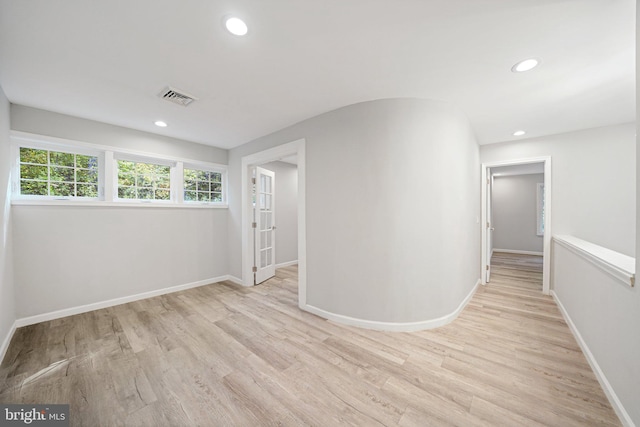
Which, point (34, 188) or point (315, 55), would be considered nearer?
point (315, 55)

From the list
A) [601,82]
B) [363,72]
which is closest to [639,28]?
[601,82]

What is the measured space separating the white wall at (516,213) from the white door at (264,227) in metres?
6.67

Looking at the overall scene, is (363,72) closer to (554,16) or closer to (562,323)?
(554,16)

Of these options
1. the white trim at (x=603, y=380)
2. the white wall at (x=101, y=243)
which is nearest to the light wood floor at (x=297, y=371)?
the white trim at (x=603, y=380)

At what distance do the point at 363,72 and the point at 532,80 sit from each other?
1546 mm

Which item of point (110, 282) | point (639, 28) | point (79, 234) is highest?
point (639, 28)

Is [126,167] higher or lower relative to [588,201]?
higher

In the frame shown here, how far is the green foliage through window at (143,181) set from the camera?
3.26 metres

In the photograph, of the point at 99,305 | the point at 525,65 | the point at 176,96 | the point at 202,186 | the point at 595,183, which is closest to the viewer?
the point at 525,65

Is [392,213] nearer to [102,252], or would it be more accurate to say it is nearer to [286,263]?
[286,263]

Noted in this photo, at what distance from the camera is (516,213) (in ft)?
23.2

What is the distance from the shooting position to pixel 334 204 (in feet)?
8.77

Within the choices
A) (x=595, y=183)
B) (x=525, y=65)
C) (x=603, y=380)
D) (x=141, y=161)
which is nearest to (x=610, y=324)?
(x=603, y=380)

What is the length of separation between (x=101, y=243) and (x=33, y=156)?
3.98 ft
